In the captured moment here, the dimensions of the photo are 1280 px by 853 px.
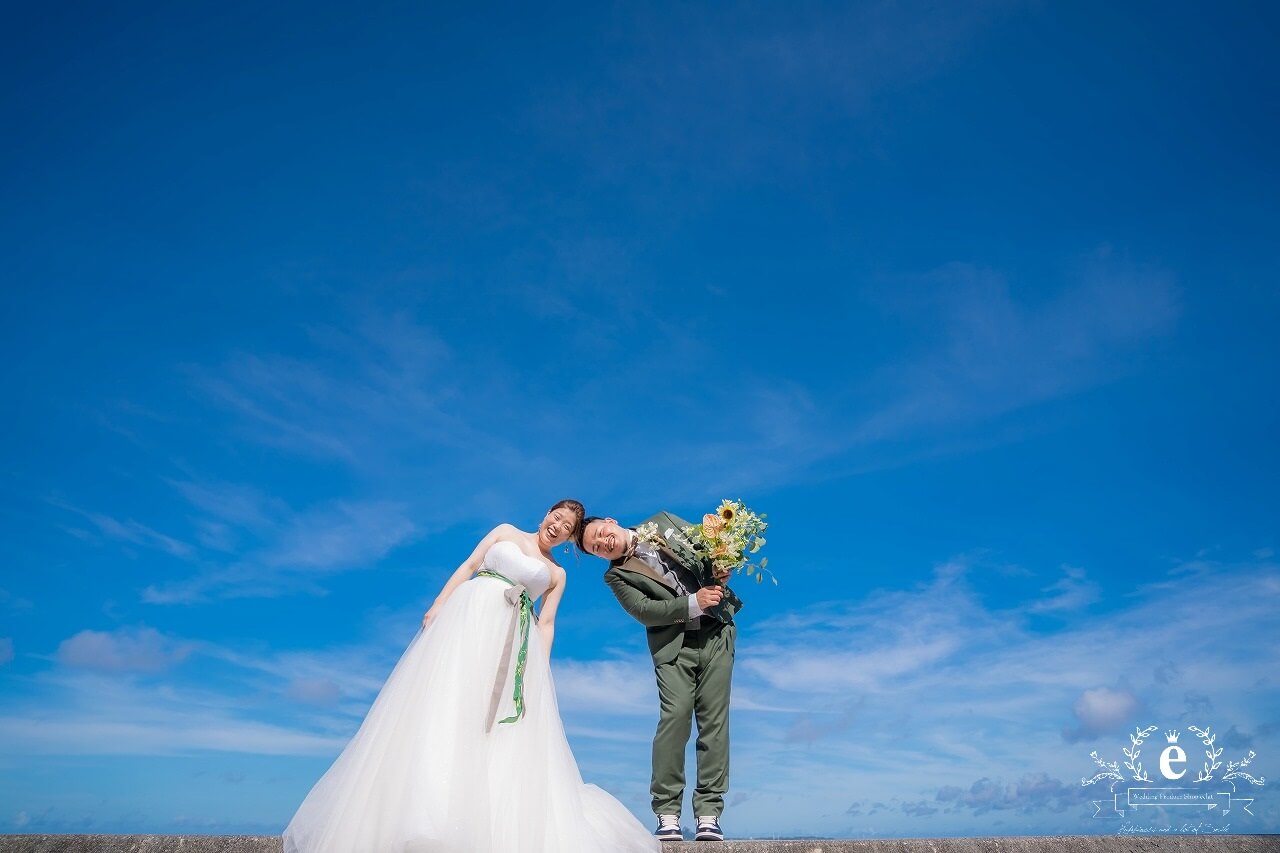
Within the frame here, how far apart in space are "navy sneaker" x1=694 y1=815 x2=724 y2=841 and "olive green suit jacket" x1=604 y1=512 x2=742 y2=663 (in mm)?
1386

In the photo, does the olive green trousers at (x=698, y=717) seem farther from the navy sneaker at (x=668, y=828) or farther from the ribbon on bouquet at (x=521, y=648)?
the ribbon on bouquet at (x=521, y=648)

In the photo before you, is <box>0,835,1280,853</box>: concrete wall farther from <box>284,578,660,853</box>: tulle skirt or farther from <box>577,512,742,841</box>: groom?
<box>577,512,742,841</box>: groom

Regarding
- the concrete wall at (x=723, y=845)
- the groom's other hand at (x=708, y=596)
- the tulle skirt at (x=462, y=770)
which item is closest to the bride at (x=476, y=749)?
the tulle skirt at (x=462, y=770)

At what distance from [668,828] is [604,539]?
2.56m

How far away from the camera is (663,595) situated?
8406 millimetres

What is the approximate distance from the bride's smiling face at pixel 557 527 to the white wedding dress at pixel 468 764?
279 millimetres

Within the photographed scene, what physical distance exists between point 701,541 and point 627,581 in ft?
2.64

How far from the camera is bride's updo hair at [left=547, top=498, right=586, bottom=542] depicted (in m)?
7.93

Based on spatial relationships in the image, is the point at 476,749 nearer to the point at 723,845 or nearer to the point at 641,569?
the point at 723,845

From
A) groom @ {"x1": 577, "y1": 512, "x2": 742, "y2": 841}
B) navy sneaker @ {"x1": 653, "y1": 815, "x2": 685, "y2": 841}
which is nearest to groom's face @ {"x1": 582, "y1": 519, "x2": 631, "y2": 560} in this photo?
groom @ {"x1": 577, "y1": 512, "x2": 742, "y2": 841}

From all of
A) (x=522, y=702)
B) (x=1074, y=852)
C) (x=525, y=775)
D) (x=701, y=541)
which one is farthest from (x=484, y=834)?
(x=1074, y=852)

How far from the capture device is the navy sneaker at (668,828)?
299 inches

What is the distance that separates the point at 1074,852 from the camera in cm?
708

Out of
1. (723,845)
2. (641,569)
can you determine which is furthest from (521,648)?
(723,845)
